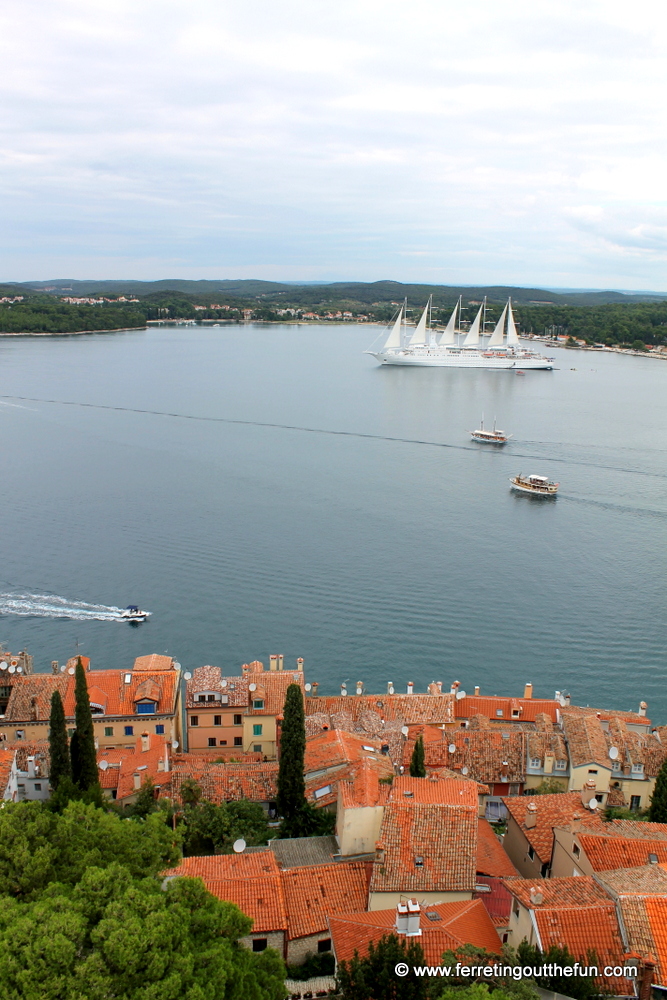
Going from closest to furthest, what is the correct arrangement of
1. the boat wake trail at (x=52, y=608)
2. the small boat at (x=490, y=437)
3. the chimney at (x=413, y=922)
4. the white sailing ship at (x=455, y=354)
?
the chimney at (x=413, y=922), the boat wake trail at (x=52, y=608), the small boat at (x=490, y=437), the white sailing ship at (x=455, y=354)

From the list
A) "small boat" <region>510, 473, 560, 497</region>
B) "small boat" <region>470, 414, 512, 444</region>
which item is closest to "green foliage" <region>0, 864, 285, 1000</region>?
"small boat" <region>510, 473, 560, 497</region>

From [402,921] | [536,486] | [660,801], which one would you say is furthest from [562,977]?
[536,486]

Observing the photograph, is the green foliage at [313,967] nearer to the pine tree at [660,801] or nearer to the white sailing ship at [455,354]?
the pine tree at [660,801]

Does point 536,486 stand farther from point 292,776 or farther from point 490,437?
point 292,776

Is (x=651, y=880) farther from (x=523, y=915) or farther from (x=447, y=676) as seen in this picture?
(x=447, y=676)

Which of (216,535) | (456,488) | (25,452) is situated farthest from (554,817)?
(25,452)

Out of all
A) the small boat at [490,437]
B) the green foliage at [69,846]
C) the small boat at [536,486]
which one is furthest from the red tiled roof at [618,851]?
the small boat at [490,437]
